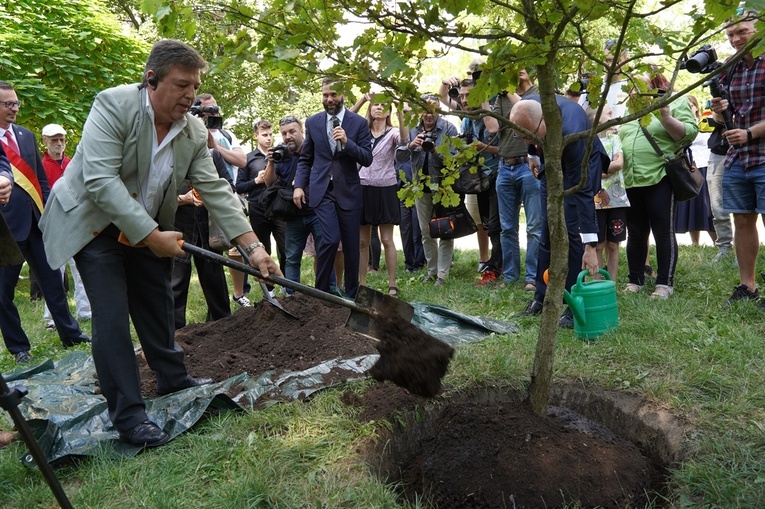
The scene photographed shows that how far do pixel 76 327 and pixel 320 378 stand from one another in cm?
313

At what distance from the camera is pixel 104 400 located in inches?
155

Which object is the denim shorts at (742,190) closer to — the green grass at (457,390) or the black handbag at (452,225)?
the green grass at (457,390)

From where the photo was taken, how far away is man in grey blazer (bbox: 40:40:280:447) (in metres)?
3.24

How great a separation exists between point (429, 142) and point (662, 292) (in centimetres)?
254

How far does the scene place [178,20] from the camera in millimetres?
2586

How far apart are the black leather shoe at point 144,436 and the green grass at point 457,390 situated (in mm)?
60

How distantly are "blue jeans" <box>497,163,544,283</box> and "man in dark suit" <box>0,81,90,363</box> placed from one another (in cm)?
421

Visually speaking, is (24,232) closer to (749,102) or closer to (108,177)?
(108,177)

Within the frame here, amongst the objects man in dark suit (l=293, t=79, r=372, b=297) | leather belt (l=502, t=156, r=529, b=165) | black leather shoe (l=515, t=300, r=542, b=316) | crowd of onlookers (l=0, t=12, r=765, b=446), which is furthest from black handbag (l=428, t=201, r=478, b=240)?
black leather shoe (l=515, t=300, r=542, b=316)

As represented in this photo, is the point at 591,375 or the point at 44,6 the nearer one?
the point at 591,375

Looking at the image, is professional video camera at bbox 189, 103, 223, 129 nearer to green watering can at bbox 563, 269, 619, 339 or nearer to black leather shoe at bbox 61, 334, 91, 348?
black leather shoe at bbox 61, 334, 91, 348

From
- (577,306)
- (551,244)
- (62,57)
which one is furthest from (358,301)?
(62,57)

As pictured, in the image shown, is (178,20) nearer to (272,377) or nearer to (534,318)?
(272,377)

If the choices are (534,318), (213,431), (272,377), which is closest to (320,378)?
(272,377)
